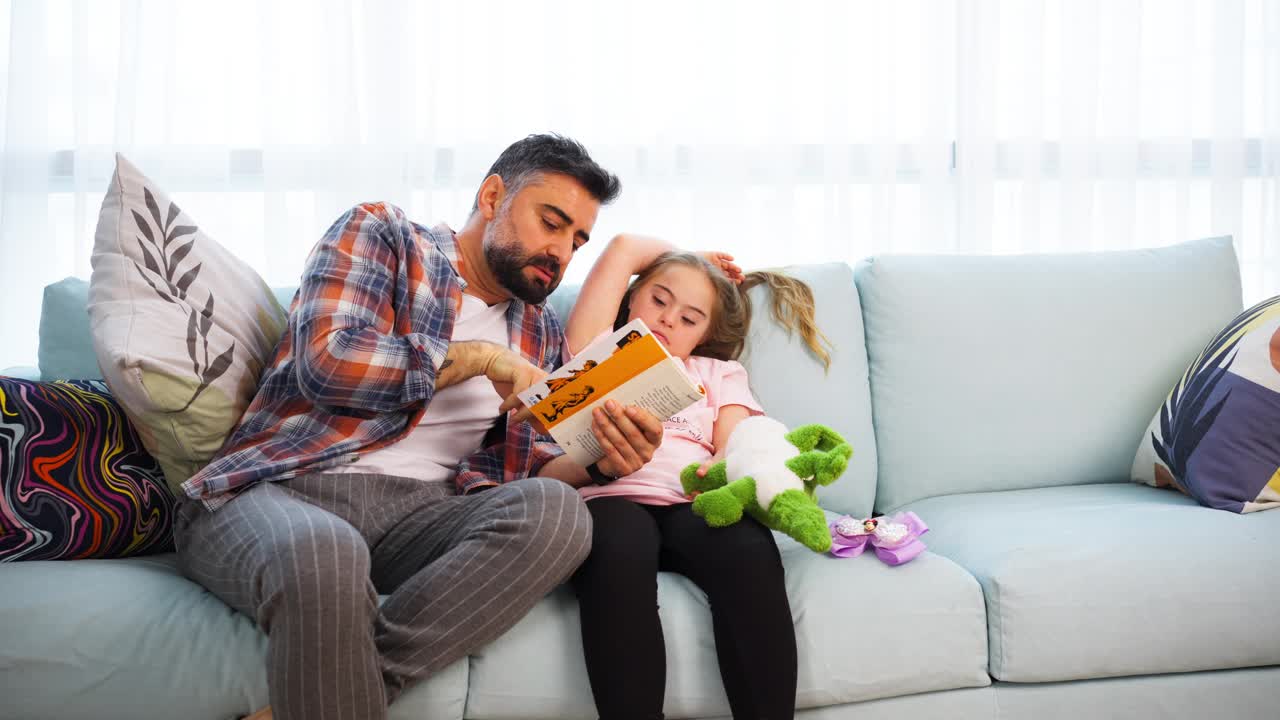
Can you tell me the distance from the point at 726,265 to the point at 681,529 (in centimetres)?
67

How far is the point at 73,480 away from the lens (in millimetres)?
Result: 1327

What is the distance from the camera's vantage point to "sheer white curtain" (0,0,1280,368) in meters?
2.29

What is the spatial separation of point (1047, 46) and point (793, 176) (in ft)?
2.62

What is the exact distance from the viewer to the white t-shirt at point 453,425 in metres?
1.41

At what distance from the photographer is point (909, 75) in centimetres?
242

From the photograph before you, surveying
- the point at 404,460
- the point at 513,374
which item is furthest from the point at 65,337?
the point at 513,374

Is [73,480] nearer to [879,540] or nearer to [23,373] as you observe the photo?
[23,373]

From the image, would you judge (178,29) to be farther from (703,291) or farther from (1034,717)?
(1034,717)

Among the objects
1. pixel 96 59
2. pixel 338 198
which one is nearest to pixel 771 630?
pixel 338 198

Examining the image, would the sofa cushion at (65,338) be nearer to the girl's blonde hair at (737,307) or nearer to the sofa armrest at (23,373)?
the sofa armrest at (23,373)

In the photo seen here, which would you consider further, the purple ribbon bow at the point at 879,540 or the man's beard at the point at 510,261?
the man's beard at the point at 510,261

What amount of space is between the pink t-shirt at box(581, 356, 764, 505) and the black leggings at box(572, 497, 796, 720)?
17 centimetres

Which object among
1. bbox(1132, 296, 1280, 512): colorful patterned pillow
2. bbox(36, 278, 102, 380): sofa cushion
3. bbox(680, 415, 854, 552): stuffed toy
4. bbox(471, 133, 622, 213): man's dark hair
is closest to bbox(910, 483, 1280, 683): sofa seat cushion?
bbox(1132, 296, 1280, 512): colorful patterned pillow

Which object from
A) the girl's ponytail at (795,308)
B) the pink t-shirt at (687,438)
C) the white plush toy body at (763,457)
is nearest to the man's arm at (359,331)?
the pink t-shirt at (687,438)
